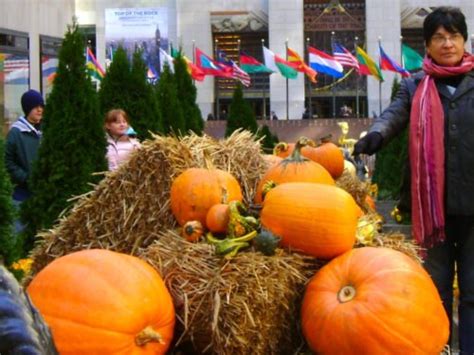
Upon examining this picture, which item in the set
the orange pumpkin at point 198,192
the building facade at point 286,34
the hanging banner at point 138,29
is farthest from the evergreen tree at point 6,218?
the hanging banner at point 138,29

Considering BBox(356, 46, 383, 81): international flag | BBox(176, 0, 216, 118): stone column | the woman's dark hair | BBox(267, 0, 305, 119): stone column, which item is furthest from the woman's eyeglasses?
BBox(176, 0, 216, 118): stone column

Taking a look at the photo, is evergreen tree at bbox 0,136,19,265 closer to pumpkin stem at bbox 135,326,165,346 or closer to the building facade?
pumpkin stem at bbox 135,326,165,346

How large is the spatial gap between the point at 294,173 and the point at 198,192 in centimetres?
61

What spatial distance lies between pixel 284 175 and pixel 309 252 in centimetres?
77

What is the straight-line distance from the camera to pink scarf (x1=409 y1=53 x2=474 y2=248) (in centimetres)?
355

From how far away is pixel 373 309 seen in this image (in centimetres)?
271

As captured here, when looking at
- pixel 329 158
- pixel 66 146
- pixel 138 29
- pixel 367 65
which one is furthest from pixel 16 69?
pixel 138 29

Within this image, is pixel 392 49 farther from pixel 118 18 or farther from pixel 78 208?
pixel 78 208

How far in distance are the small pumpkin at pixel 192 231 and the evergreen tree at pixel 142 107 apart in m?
6.17

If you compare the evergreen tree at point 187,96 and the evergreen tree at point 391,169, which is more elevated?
the evergreen tree at point 187,96

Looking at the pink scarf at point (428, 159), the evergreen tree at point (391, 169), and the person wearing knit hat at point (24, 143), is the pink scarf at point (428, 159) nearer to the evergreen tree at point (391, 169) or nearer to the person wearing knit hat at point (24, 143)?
the person wearing knit hat at point (24, 143)

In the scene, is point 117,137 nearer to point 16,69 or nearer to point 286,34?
point 16,69

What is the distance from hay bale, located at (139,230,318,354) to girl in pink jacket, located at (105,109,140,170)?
384cm

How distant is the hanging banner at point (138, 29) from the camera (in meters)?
44.9
